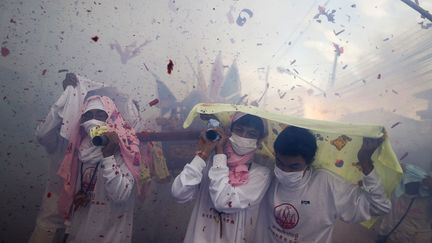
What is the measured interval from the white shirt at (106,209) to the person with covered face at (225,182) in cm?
75

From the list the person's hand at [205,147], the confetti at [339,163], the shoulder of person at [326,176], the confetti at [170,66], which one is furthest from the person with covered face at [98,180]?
the confetti at [170,66]

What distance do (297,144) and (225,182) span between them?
2.71 ft

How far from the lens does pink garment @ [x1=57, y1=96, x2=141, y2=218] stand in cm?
349

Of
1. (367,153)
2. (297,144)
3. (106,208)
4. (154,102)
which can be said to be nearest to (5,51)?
(154,102)

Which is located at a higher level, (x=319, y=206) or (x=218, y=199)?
(x=218, y=199)

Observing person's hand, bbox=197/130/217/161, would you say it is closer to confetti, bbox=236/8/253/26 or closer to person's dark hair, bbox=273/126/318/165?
person's dark hair, bbox=273/126/318/165

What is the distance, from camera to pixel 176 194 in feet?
9.52

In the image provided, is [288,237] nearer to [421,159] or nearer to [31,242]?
[31,242]

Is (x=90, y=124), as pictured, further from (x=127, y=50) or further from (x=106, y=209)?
(x=127, y=50)

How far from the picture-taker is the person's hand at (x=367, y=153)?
2.79 m

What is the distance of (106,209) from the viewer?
3.48 m

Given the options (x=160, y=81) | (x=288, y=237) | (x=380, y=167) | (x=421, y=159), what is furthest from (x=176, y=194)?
(x=421, y=159)

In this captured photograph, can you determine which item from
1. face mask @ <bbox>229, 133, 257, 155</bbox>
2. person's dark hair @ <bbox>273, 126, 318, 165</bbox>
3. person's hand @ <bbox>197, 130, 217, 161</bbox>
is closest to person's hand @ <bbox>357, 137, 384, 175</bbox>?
person's dark hair @ <bbox>273, 126, 318, 165</bbox>

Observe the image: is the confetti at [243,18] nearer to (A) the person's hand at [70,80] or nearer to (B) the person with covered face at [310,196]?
(A) the person's hand at [70,80]
